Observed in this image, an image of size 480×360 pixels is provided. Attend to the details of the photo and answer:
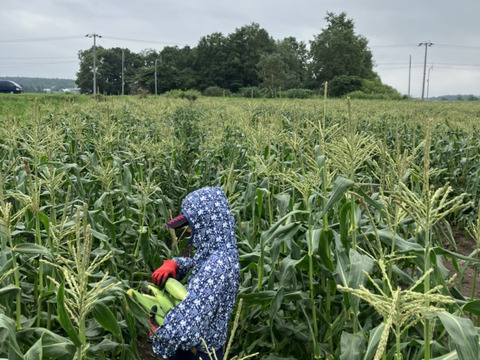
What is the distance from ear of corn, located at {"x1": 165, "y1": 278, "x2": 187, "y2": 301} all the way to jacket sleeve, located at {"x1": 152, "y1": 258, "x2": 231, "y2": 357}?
18 cm

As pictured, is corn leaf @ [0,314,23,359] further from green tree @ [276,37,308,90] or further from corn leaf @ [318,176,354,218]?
green tree @ [276,37,308,90]

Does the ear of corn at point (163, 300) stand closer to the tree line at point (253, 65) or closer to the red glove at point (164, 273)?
the red glove at point (164, 273)

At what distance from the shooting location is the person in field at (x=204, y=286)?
2252 mm

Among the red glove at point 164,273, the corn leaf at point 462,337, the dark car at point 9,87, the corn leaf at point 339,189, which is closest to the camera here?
the corn leaf at point 462,337

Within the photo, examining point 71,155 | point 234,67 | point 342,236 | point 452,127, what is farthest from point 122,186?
point 234,67

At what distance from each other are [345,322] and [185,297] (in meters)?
1.05

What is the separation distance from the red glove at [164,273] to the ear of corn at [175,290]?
1.5 inches

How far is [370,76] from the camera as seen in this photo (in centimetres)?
7738

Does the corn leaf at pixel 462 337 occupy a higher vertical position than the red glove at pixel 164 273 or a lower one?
higher

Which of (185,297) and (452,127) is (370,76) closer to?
(452,127)

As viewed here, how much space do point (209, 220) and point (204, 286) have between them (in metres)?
0.40

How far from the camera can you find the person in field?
2252 millimetres

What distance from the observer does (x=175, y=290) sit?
255 centimetres

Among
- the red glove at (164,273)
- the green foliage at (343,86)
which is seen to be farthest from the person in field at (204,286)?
the green foliage at (343,86)
